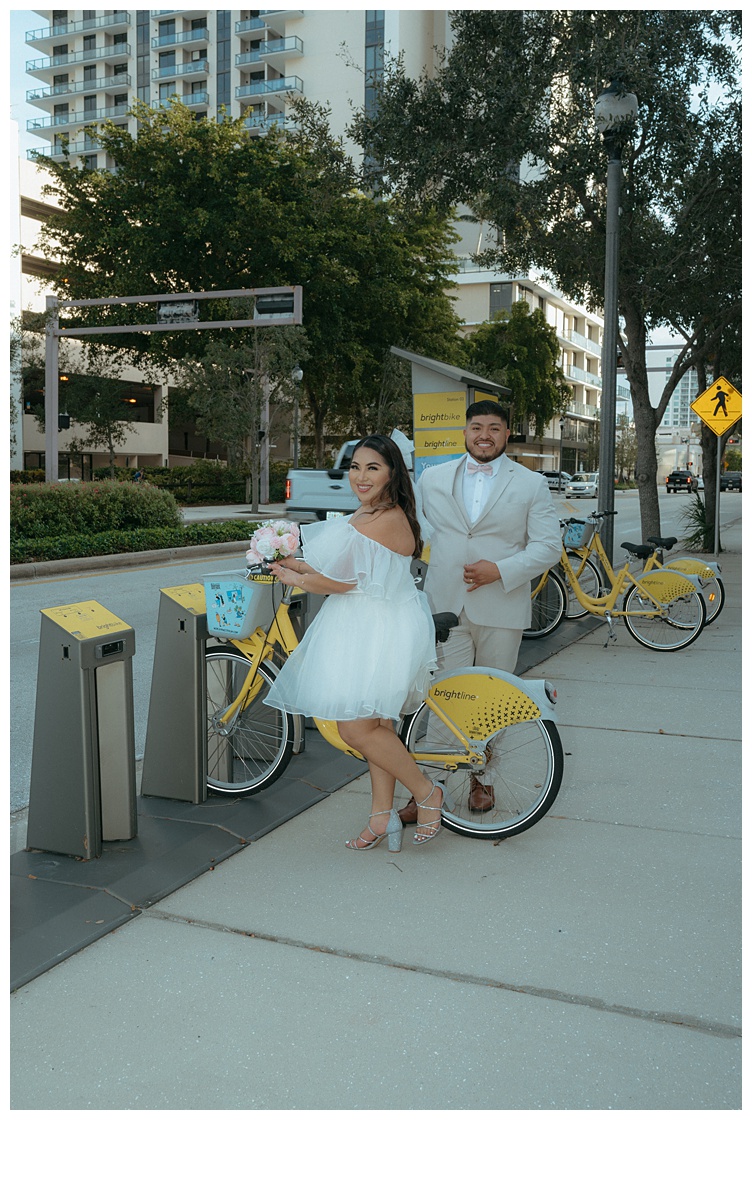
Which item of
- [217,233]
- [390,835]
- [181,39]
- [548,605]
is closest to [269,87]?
[181,39]

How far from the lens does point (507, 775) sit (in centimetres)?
488

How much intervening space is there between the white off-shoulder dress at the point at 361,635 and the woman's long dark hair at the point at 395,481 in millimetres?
167

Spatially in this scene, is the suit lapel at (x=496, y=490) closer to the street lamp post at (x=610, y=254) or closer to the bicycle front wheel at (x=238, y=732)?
the bicycle front wheel at (x=238, y=732)

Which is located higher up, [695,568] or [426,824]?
[695,568]

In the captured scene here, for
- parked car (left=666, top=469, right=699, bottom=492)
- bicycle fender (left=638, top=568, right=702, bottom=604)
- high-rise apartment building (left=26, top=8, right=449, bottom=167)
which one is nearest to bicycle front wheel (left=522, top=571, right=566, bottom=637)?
bicycle fender (left=638, top=568, right=702, bottom=604)

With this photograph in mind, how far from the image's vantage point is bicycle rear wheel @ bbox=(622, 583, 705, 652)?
9.27 meters

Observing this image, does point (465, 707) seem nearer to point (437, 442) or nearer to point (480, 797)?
point (480, 797)

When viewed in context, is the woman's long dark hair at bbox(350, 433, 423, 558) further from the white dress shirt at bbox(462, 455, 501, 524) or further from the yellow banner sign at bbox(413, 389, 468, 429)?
the yellow banner sign at bbox(413, 389, 468, 429)

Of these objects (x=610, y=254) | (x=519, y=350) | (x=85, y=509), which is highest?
(x=519, y=350)

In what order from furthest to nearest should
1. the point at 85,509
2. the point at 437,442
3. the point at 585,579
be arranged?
1. the point at 85,509
2. the point at 585,579
3. the point at 437,442

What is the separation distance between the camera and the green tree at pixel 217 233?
2845 centimetres

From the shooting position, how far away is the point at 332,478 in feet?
75.7

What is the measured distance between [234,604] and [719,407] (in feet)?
47.1

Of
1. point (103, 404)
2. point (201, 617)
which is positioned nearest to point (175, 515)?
point (201, 617)
